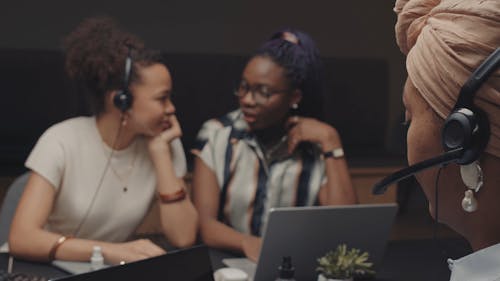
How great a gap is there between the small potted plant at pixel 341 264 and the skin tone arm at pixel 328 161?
0.91 m

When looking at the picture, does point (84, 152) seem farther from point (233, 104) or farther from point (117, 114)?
point (233, 104)

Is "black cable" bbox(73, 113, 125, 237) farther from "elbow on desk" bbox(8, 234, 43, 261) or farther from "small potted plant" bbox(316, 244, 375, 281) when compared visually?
"small potted plant" bbox(316, 244, 375, 281)

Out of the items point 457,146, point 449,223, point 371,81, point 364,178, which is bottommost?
point 364,178

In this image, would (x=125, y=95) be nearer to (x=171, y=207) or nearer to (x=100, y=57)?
(x=100, y=57)

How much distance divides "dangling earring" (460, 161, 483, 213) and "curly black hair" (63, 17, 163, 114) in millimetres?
2060

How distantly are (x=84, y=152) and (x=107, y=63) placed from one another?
12.6 inches

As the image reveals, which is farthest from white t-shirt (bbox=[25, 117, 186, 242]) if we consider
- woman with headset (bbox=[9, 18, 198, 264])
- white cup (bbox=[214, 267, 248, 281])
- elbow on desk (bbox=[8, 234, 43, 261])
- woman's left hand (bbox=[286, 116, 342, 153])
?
white cup (bbox=[214, 267, 248, 281])

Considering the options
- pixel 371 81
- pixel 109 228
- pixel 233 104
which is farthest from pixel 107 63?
pixel 371 81

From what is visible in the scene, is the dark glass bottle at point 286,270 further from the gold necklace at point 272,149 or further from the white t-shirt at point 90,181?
the gold necklace at point 272,149

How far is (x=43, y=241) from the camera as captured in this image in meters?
2.53

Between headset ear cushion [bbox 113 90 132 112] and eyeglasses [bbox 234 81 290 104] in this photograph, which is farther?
eyeglasses [bbox 234 81 290 104]

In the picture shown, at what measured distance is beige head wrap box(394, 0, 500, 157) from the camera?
937mm

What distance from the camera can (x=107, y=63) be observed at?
2.90 meters

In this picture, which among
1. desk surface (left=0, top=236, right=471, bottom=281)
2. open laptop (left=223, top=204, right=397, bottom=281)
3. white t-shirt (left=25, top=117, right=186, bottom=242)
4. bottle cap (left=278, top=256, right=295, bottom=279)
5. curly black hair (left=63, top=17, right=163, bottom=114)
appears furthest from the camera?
curly black hair (left=63, top=17, right=163, bottom=114)
